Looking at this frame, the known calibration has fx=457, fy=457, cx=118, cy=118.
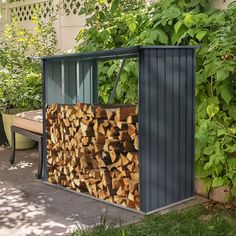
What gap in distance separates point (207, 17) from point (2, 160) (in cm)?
320

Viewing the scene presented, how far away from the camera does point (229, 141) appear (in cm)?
382

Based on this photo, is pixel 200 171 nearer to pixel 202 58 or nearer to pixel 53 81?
pixel 202 58

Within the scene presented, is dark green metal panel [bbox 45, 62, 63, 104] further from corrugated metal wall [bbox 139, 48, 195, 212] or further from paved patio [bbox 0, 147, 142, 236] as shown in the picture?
corrugated metal wall [bbox 139, 48, 195, 212]

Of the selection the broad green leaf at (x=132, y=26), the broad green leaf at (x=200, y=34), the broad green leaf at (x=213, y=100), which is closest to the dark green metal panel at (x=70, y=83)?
the broad green leaf at (x=132, y=26)

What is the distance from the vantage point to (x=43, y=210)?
3.95 m

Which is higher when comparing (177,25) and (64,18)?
(64,18)

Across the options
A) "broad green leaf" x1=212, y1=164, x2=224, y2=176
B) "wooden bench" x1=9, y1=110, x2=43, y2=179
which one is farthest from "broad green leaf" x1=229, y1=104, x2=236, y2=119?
"wooden bench" x1=9, y1=110, x2=43, y2=179

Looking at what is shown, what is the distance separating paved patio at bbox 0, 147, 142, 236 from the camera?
3537 mm

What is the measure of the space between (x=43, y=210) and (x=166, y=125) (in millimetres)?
1289

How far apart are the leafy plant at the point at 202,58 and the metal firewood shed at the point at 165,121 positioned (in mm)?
131

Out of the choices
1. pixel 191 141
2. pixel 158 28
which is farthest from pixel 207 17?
pixel 191 141

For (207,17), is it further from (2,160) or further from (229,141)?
Answer: (2,160)

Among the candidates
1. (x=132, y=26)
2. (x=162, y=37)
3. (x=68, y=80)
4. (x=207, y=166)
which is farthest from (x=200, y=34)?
(x=68, y=80)

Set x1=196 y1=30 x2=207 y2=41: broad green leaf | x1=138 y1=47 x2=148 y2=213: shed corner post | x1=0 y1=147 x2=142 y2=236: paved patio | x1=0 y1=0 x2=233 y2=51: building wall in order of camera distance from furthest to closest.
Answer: x1=0 y1=0 x2=233 y2=51: building wall
x1=196 y1=30 x2=207 y2=41: broad green leaf
x1=138 y1=47 x2=148 y2=213: shed corner post
x1=0 y1=147 x2=142 y2=236: paved patio
